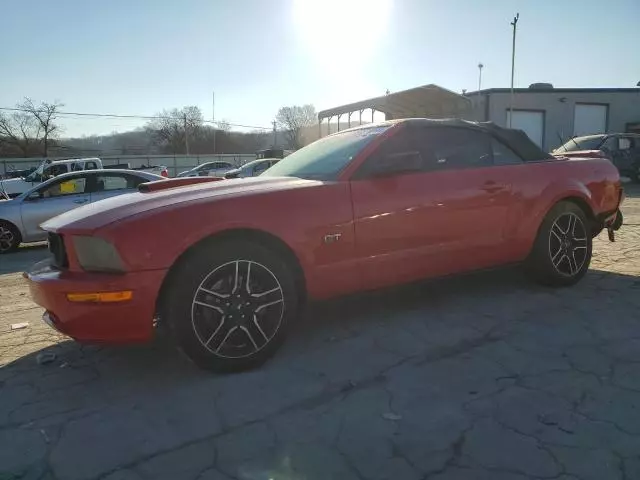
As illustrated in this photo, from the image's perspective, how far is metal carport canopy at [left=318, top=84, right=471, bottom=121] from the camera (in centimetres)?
1641

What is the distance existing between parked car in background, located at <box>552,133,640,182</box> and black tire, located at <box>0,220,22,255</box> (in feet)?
45.3

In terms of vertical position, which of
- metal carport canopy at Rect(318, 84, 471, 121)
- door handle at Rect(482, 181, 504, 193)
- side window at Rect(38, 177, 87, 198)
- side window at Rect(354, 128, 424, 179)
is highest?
metal carport canopy at Rect(318, 84, 471, 121)

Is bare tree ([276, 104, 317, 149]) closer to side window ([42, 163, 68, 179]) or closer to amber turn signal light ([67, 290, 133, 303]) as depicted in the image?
side window ([42, 163, 68, 179])

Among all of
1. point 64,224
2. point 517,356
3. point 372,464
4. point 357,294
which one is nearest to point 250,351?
point 357,294

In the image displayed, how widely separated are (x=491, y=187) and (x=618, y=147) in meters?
14.3

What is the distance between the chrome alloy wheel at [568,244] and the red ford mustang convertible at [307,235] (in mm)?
14

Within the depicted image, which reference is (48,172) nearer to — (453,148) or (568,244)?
(453,148)

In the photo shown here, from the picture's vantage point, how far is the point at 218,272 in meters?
2.80

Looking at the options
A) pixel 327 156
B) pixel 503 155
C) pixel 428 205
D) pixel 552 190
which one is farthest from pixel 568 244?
pixel 327 156

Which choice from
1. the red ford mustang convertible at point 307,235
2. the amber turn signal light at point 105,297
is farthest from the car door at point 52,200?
the amber turn signal light at point 105,297

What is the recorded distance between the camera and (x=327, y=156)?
382 centimetres

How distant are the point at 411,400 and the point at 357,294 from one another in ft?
3.25

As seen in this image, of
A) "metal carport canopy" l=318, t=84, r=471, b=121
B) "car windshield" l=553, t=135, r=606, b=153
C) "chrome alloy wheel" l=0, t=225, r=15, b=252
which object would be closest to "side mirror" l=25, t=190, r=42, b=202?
"chrome alloy wheel" l=0, t=225, r=15, b=252

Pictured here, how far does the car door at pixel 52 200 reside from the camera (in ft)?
29.2
